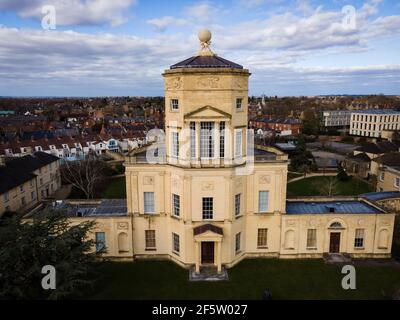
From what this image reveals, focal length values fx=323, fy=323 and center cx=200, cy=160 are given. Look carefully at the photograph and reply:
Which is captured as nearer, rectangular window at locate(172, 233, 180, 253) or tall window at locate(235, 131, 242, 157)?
tall window at locate(235, 131, 242, 157)

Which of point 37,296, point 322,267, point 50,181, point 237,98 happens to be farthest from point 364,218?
point 50,181

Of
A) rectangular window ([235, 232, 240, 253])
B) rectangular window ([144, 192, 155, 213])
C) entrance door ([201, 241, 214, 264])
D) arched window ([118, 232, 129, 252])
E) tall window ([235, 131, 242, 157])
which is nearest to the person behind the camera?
tall window ([235, 131, 242, 157])

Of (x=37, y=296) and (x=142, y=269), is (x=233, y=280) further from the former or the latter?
(x=37, y=296)

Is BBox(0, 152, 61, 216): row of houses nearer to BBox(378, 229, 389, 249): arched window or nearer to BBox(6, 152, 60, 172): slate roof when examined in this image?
BBox(6, 152, 60, 172): slate roof

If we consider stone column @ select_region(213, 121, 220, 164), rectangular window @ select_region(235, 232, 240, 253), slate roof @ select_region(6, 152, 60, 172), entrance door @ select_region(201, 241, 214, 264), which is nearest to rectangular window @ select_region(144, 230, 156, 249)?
entrance door @ select_region(201, 241, 214, 264)

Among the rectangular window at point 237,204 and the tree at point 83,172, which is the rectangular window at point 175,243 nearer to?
the rectangular window at point 237,204

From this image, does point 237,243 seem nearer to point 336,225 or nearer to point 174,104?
point 336,225
